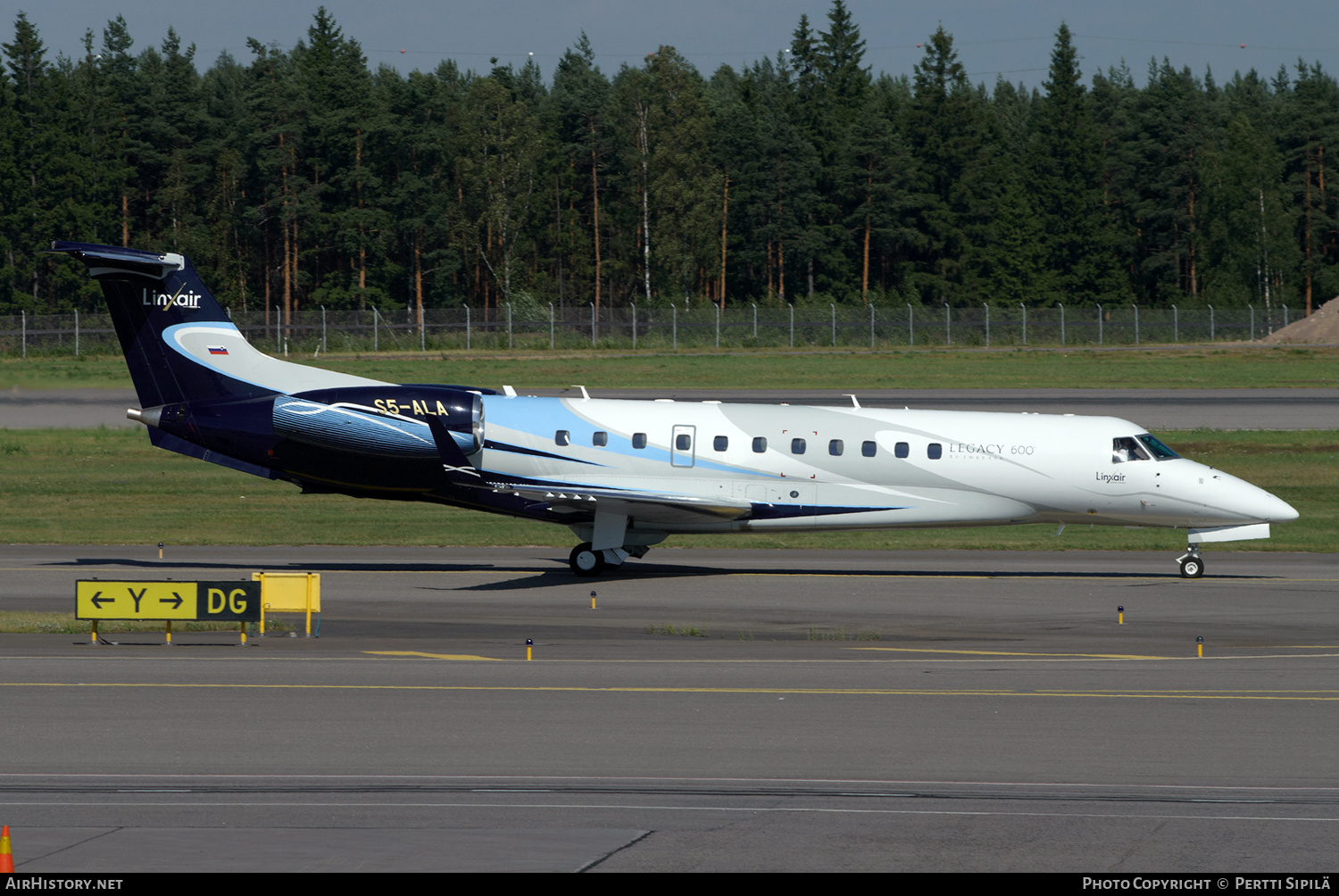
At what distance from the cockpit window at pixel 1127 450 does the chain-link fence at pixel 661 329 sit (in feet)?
179

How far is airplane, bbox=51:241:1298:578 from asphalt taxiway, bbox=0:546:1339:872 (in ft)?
5.48

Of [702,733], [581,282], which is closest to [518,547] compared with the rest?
[702,733]

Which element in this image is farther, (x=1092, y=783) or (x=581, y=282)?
(x=581, y=282)

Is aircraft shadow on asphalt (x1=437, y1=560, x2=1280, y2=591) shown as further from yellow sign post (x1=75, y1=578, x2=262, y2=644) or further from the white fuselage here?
yellow sign post (x1=75, y1=578, x2=262, y2=644)

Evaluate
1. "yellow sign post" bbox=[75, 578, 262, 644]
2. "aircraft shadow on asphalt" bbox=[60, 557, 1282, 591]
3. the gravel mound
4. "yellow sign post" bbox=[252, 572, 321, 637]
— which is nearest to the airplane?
"aircraft shadow on asphalt" bbox=[60, 557, 1282, 591]

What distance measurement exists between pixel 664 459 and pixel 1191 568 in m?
10.1

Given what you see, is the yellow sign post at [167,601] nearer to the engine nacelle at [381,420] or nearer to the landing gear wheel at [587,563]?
the engine nacelle at [381,420]

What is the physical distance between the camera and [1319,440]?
150 feet

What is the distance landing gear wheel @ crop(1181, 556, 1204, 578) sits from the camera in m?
25.8

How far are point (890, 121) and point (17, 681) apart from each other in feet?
359

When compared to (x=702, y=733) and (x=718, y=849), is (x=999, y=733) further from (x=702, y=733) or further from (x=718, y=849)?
(x=718, y=849)

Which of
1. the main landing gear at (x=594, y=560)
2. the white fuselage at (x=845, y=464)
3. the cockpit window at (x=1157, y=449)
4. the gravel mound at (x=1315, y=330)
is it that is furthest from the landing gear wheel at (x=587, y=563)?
the gravel mound at (x=1315, y=330)

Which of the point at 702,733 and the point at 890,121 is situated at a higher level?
the point at 890,121

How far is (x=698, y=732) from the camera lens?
573 inches
